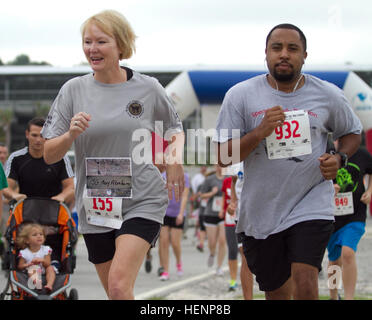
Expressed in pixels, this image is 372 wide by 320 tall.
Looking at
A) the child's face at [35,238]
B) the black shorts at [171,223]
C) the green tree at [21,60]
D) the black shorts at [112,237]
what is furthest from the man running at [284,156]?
the green tree at [21,60]

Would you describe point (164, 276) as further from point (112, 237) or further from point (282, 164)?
point (282, 164)

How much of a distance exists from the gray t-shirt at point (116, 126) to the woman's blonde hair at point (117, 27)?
21 cm

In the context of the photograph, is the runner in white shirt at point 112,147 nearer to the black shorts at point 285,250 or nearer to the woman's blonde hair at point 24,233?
the black shorts at point 285,250

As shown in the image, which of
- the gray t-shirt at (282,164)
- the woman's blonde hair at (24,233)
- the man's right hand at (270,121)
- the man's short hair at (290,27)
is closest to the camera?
the man's right hand at (270,121)

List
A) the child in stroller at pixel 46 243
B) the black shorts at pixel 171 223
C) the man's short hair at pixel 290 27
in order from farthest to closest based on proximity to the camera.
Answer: the black shorts at pixel 171 223 → the child in stroller at pixel 46 243 → the man's short hair at pixel 290 27

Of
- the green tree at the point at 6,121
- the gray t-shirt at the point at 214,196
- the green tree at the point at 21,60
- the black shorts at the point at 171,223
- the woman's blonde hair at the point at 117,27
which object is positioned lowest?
the green tree at the point at 6,121

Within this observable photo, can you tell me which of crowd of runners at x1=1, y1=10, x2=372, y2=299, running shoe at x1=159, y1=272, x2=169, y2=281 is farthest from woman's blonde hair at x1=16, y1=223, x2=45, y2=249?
running shoe at x1=159, y1=272, x2=169, y2=281

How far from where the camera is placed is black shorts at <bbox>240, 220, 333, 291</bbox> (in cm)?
487

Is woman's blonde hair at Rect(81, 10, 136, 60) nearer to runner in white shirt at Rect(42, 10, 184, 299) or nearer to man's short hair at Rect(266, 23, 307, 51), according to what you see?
runner in white shirt at Rect(42, 10, 184, 299)

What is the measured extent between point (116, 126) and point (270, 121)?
91 cm

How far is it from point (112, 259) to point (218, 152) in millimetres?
920

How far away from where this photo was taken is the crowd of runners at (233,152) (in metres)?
4.89

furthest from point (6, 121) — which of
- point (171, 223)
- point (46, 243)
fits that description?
point (46, 243)
